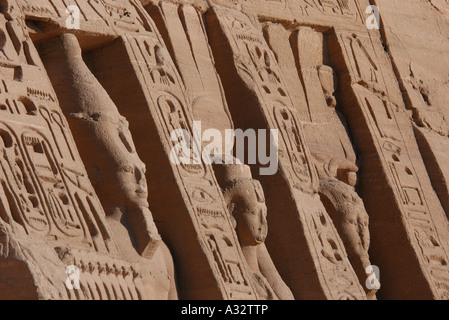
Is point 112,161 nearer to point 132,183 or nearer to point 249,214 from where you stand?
point 132,183

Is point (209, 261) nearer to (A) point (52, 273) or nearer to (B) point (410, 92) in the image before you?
(A) point (52, 273)

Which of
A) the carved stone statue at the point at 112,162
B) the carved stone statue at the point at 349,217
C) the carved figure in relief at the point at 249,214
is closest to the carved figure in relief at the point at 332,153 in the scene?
the carved stone statue at the point at 349,217

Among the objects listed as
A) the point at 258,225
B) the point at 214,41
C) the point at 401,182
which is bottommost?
the point at 401,182

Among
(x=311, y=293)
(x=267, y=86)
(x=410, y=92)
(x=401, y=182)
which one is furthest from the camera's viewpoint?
(x=410, y=92)

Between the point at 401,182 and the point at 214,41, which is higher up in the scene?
the point at 214,41

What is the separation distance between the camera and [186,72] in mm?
11727

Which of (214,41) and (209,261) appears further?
(214,41)

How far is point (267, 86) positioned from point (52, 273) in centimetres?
388

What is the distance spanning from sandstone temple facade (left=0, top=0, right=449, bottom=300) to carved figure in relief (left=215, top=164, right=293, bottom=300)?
0.04ft

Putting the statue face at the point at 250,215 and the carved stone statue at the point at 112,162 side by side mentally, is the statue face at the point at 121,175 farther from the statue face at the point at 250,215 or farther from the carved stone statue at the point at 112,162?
the statue face at the point at 250,215

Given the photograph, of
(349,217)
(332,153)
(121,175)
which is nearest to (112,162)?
(121,175)

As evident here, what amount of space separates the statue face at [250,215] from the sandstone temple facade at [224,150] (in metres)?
0.01

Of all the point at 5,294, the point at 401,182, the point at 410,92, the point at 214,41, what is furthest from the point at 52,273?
the point at 410,92

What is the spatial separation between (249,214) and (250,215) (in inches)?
0.5
